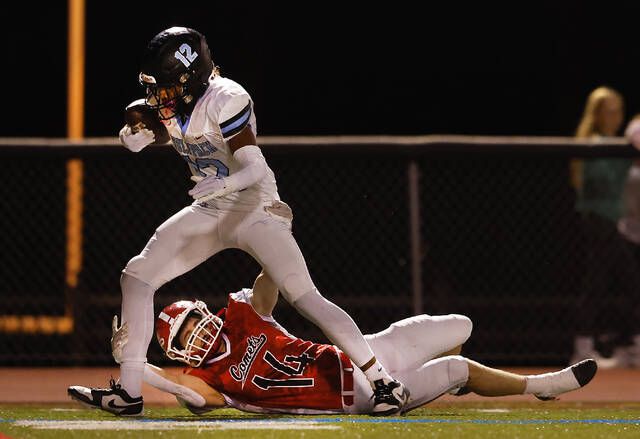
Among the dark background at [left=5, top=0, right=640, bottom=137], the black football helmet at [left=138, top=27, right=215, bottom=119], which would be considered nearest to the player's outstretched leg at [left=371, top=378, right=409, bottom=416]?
the black football helmet at [left=138, top=27, right=215, bottom=119]

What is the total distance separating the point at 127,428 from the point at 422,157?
3218 millimetres

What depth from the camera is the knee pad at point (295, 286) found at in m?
5.85

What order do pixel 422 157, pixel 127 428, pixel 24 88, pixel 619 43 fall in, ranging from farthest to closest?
pixel 619 43 < pixel 24 88 < pixel 422 157 < pixel 127 428

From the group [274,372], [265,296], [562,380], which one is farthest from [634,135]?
[274,372]

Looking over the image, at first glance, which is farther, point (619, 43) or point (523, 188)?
point (619, 43)

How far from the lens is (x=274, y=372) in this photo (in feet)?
18.8

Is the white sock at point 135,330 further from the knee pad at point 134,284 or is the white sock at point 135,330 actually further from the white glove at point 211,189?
the white glove at point 211,189

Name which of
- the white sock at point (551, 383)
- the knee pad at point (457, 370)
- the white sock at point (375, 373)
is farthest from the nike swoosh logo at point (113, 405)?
the white sock at point (551, 383)

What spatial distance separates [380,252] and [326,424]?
2931mm

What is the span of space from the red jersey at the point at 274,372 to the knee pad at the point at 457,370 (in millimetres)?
375

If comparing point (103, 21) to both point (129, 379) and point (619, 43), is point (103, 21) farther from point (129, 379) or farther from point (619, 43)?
point (129, 379)

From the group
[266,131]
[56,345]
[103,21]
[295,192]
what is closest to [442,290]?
[295,192]

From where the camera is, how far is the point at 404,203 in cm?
848

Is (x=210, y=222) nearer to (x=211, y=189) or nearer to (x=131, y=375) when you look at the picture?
(x=211, y=189)
